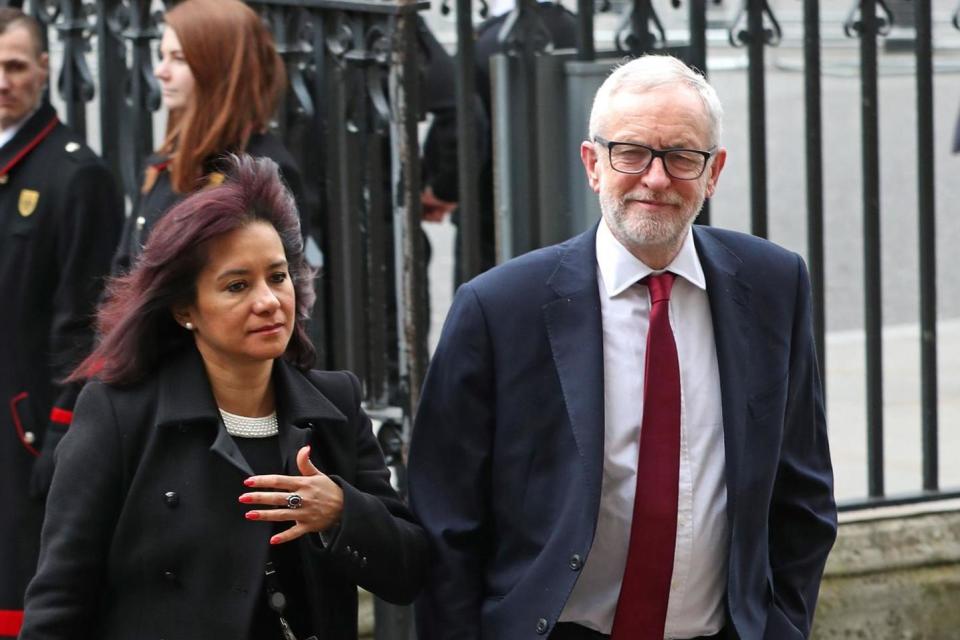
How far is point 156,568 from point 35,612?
21cm

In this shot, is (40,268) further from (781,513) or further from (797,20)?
(797,20)

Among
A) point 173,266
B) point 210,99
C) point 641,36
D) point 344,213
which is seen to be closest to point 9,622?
point 344,213

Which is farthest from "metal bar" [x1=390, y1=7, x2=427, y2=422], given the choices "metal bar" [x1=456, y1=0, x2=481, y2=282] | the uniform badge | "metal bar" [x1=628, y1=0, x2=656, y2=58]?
the uniform badge

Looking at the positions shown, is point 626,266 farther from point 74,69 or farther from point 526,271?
point 74,69

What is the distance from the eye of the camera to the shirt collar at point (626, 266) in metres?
3.34

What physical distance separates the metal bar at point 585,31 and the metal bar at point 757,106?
1.54ft

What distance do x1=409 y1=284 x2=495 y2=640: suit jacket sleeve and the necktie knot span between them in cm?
30

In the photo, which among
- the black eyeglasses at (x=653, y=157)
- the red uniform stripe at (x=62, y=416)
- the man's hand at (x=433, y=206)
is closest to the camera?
the black eyeglasses at (x=653, y=157)

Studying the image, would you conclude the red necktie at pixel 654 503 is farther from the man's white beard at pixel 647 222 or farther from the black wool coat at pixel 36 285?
the black wool coat at pixel 36 285

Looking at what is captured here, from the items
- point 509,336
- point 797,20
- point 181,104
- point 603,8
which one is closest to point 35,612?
point 509,336

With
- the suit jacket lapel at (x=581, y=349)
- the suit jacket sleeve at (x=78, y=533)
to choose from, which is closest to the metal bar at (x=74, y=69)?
the suit jacket sleeve at (x=78, y=533)

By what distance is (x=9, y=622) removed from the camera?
5.07 m

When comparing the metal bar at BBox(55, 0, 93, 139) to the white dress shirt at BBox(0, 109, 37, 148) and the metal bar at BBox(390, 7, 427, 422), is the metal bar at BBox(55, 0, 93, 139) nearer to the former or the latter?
the white dress shirt at BBox(0, 109, 37, 148)

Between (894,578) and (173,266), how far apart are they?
265 centimetres
